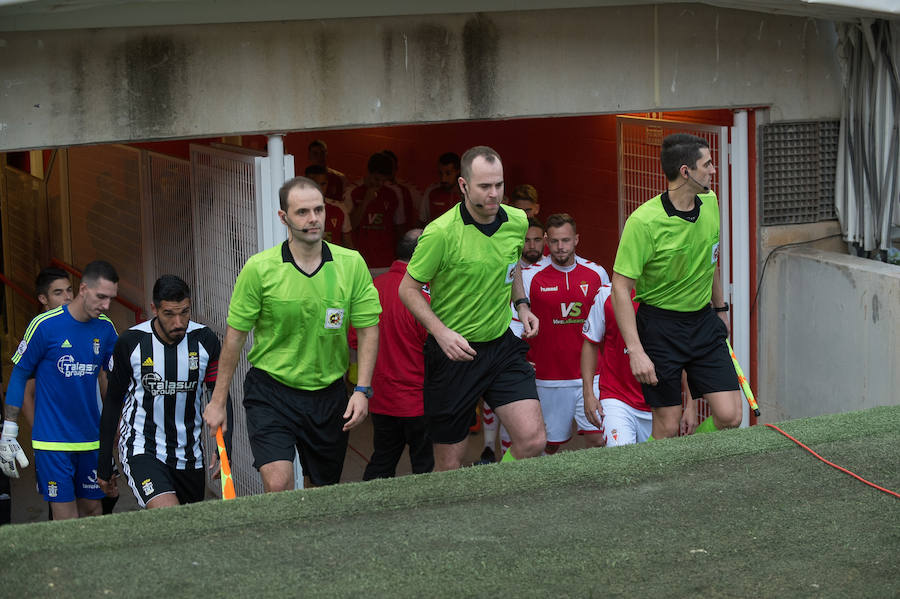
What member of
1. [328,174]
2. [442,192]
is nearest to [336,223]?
[328,174]

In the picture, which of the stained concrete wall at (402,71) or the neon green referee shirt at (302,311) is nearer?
the neon green referee shirt at (302,311)

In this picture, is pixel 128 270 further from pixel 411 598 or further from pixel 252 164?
pixel 411 598

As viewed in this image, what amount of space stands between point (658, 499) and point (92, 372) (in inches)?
135

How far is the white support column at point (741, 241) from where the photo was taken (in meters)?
8.19

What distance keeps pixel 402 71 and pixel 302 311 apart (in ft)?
7.16

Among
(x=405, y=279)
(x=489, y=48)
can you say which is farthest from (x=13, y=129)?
(x=489, y=48)

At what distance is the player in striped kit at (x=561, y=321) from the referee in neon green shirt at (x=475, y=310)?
1230 mm

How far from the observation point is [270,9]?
258 inches

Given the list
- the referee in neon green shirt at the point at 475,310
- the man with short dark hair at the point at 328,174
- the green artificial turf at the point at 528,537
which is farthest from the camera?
the man with short dark hair at the point at 328,174

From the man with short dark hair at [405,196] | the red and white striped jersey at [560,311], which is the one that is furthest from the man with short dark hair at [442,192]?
the red and white striped jersey at [560,311]

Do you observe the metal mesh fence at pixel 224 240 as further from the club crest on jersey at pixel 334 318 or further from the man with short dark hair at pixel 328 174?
the man with short dark hair at pixel 328 174

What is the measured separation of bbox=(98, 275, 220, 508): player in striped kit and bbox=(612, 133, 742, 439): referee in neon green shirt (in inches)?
84.7

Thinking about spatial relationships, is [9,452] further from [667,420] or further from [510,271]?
[667,420]

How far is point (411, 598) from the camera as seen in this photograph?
3512 mm
